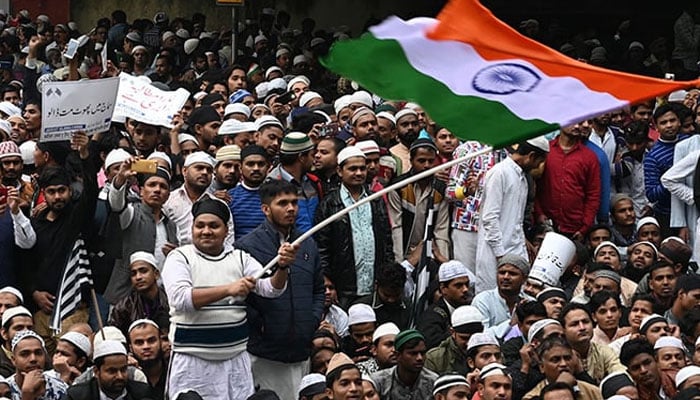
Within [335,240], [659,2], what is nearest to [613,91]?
[335,240]

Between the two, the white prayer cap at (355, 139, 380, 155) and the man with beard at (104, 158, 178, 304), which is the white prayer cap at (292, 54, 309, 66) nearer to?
the white prayer cap at (355, 139, 380, 155)

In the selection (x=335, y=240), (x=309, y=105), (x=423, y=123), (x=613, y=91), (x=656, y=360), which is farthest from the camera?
(x=309, y=105)

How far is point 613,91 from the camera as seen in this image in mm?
9492

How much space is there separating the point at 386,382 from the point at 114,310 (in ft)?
6.19

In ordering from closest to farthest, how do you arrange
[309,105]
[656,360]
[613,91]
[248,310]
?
[613,91] < [248,310] < [656,360] < [309,105]

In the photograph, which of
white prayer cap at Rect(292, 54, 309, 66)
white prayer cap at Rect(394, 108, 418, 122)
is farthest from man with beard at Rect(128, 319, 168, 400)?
white prayer cap at Rect(292, 54, 309, 66)

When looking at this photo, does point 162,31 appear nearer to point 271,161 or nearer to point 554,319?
point 271,161

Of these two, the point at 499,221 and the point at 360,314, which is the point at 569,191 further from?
the point at 360,314

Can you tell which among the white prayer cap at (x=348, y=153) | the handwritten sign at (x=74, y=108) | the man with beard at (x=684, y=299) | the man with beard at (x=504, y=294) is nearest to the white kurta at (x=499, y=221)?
the man with beard at (x=504, y=294)

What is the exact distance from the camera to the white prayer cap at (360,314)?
13.2 metres

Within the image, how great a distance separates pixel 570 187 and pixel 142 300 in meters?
3.91

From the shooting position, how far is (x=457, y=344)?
12922 mm

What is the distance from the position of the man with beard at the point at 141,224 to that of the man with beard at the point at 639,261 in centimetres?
337

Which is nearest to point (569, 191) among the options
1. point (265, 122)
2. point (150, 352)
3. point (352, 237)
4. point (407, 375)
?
point (352, 237)
